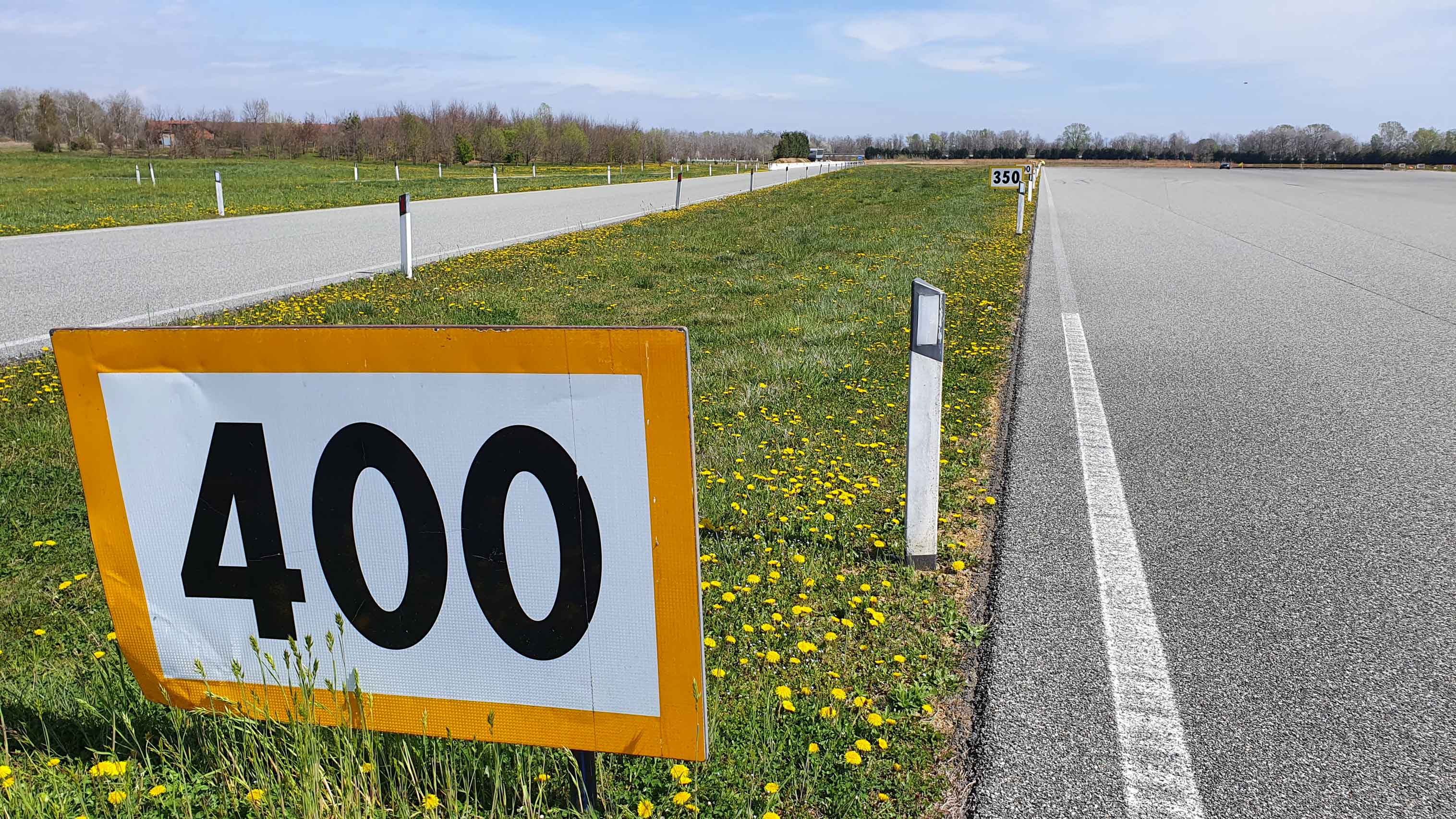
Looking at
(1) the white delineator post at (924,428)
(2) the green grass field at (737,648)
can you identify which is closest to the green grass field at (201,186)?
(2) the green grass field at (737,648)

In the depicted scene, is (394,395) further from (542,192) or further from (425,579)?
(542,192)

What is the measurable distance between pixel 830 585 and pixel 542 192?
32.3 metres

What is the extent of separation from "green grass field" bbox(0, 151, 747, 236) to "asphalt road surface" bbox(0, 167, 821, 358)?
1.99 m

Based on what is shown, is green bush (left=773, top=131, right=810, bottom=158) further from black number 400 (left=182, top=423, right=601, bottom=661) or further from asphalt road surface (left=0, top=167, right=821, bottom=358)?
black number 400 (left=182, top=423, right=601, bottom=661)

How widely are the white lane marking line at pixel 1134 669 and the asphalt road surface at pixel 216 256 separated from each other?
6.54m

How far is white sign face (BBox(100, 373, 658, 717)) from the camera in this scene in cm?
184

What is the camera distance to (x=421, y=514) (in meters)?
1.93

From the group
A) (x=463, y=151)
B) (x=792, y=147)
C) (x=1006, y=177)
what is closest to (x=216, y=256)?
(x=1006, y=177)

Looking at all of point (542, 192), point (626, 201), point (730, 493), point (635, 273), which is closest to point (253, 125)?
point (542, 192)

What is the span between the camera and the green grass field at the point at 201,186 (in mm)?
20344

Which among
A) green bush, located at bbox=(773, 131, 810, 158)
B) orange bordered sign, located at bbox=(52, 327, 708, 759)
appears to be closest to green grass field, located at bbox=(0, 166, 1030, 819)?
orange bordered sign, located at bbox=(52, 327, 708, 759)

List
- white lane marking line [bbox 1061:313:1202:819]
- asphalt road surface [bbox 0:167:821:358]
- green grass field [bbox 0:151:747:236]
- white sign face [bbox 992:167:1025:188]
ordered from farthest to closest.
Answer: white sign face [bbox 992:167:1025:188] → green grass field [bbox 0:151:747:236] → asphalt road surface [bbox 0:167:821:358] → white lane marking line [bbox 1061:313:1202:819]

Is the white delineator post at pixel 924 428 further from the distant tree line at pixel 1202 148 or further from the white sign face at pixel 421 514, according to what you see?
the distant tree line at pixel 1202 148

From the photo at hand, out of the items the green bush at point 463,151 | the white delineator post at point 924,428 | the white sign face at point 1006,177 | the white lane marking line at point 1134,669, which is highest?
the green bush at point 463,151
